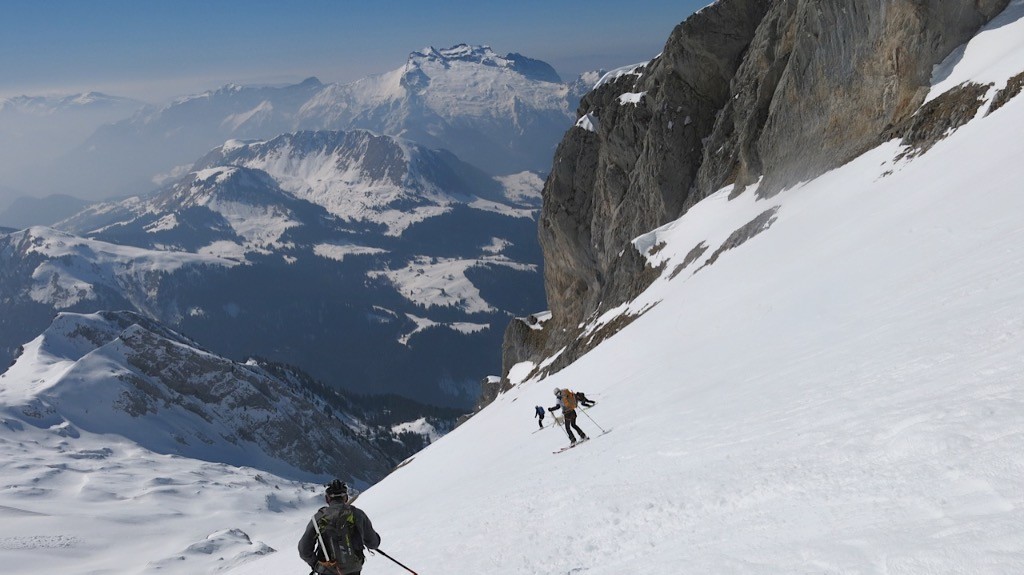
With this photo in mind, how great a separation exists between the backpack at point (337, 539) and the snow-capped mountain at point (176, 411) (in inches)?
7245

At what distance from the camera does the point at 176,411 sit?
187 m

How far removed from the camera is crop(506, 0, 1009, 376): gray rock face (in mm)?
36969

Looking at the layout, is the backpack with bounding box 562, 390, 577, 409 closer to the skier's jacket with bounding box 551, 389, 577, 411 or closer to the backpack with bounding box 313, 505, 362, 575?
the skier's jacket with bounding box 551, 389, 577, 411

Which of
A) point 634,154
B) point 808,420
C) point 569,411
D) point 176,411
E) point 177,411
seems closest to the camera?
point 808,420

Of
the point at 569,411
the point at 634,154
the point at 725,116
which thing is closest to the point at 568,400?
the point at 569,411

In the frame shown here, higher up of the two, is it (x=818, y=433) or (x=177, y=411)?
(x=177, y=411)

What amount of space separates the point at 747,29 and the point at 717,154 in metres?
11.9

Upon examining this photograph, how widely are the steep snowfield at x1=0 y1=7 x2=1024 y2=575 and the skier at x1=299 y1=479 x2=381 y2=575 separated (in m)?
2.36

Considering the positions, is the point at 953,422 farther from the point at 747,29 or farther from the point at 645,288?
the point at 747,29

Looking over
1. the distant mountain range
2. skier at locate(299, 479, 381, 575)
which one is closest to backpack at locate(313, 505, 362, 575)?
skier at locate(299, 479, 381, 575)

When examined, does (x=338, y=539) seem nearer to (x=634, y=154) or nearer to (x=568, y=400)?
(x=568, y=400)

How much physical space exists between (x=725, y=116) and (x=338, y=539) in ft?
183

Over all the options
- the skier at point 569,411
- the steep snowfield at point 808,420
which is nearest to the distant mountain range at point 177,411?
the steep snowfield at point 808,420

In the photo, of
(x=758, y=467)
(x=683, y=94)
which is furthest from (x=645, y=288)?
(x=758, y=467)
